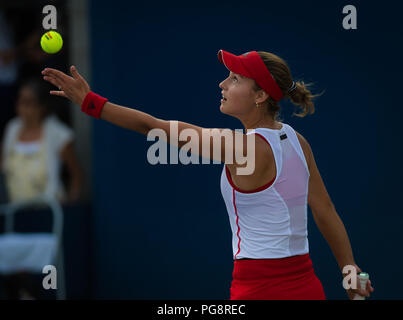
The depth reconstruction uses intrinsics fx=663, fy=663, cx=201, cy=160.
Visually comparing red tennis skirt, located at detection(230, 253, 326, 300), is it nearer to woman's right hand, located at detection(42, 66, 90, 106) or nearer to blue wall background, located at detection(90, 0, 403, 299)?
woman's right hand, located at detection(42, 66, 90, 106)

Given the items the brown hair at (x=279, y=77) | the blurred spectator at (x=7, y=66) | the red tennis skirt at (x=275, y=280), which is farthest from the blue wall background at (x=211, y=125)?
the red tennis skirt at (x=275, y=280)

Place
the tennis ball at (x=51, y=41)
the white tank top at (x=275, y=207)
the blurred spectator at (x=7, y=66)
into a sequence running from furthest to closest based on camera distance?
the blurred spectator at (x=7, y=66), the tennis ball at (x=51, y=41), the white tank top at (x=275, y=207)

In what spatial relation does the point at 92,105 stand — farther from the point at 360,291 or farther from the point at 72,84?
the point at 360,291

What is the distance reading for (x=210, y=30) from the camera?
5.05 metres

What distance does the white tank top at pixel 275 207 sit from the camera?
9.20 feet

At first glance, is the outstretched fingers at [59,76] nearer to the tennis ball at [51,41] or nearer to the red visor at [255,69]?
the tennis ball at [51,41]

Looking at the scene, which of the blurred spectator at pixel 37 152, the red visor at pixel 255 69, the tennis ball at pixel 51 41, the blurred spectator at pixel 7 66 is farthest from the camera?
the blurred spectator at pixel 7 66

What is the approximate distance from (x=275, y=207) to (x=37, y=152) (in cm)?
323

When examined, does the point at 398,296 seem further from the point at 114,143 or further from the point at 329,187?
the point at 114,143

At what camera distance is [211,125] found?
5023mm

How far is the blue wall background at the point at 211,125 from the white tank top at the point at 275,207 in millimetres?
1936

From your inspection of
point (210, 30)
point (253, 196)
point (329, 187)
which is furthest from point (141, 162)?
point (253, 196)

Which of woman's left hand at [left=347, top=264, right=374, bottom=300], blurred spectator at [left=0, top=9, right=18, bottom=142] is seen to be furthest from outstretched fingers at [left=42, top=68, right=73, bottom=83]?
blurred spectator at [left=0, top=9, right=18, bottom=142]
